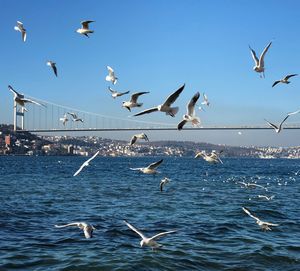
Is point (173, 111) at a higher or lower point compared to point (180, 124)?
higher

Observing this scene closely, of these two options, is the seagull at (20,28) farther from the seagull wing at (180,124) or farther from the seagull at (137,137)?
the seagull wing at (180,124)

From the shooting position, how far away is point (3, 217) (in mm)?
14469

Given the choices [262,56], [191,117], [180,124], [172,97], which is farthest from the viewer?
[262,56]

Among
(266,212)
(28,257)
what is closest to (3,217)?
(28,257)

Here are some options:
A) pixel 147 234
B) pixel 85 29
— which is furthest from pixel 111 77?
pixel 147 234

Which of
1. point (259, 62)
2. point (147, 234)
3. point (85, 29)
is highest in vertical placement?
point (85, 29)

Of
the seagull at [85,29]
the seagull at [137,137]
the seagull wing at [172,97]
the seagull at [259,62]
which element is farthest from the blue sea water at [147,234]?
the seagull at [85,29]

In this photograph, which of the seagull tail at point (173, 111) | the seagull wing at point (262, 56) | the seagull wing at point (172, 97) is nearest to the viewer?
the seagull wing at point (172, 97)

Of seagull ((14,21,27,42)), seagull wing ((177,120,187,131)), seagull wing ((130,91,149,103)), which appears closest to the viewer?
seagull wing ((177,120,187,131))

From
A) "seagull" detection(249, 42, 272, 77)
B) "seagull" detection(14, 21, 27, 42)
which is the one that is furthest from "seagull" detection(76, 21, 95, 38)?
"seagull" detection(249, 42, 272, 77)

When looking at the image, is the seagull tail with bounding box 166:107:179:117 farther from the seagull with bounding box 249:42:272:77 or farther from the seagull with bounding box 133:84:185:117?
the seagull with bounding box 249:42:272:77

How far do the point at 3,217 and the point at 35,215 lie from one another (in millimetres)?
1106

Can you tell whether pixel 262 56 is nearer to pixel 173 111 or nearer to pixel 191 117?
pixel 191 117

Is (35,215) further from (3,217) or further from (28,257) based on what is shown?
(28,257)
